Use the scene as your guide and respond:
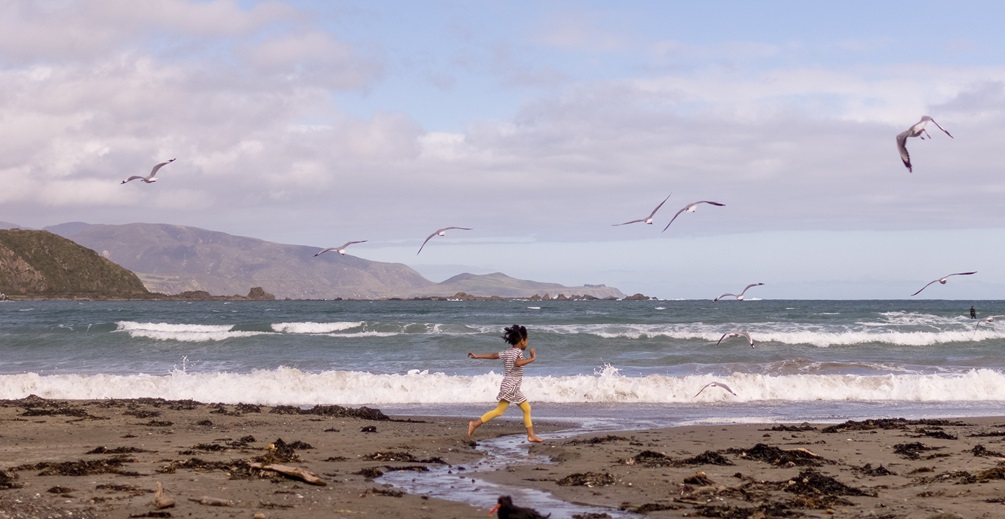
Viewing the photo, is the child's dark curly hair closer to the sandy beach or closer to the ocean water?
the sandy beach

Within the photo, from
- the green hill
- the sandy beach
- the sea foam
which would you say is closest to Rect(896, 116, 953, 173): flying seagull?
the sandy beach

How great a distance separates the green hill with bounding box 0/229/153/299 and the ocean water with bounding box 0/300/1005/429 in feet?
329

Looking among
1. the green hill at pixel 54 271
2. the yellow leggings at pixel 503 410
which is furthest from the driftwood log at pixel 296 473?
the green hill at pixel 54 271

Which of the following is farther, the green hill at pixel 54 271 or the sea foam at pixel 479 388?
the green hill at pixel 54 271

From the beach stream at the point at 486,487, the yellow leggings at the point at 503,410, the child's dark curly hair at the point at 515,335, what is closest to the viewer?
the beach stream at the point at 486,487

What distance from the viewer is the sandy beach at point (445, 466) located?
777 centimetres

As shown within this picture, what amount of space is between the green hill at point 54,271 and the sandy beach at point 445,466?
13364cm

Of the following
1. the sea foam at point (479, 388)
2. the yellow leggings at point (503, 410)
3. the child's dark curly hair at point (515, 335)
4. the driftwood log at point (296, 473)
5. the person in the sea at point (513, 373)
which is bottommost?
the sea foam at point (479, 388)

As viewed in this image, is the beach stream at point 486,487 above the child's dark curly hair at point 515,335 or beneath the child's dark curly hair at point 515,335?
beneath

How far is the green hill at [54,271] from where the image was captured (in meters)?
137

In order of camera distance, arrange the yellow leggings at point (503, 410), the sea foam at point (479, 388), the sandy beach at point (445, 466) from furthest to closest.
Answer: the sea foam at point (479, 388) < the yellow leggings at point (503, 410) < the sandy beach at point (445, 466)

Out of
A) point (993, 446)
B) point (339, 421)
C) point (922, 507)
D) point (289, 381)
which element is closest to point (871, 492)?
point (922, 507)

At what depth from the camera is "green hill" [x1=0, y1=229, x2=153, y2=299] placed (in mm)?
136875

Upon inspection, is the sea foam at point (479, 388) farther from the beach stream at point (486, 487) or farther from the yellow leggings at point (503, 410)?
the beach stream at point (486, 487)
